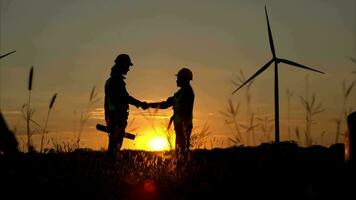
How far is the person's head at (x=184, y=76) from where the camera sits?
15.4m

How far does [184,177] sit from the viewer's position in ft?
30.1

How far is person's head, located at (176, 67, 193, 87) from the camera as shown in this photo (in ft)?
50.6

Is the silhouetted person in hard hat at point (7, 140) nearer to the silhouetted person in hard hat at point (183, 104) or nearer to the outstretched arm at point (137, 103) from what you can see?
the silhouetted person in hard hat at point (183, 104)

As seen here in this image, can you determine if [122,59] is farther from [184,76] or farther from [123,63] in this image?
[184,76]

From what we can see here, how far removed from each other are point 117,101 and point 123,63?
34.2 inches

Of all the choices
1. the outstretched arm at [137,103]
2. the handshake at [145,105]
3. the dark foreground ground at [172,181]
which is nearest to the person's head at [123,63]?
the outstretched arm at [137,103]

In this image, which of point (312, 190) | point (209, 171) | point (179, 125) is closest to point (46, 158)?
point (209, 171)

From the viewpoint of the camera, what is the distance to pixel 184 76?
608 inches

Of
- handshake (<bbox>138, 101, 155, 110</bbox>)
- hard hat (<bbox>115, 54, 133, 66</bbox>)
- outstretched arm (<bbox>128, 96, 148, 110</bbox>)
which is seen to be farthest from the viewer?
handshake (<bbox>138, 101, 155, 110</bbox>)

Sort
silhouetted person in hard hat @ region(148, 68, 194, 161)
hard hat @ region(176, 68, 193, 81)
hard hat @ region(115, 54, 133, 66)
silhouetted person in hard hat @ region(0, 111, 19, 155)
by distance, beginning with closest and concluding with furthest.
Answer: silhouetted person in hard hat @ region(0, 111, 19, 155), hard hat @ region(115, 54, 133, 66), silhouetted person in hard hat @ region(148, 68, 194, 161), hard hat @ region(176, 68, 193, 81)

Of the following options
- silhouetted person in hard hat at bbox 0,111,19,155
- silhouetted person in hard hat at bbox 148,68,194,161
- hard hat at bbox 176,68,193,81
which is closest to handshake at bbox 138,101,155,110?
silhouetted person in hard hat at bbox 148,68,194,161

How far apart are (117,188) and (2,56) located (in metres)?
2.31

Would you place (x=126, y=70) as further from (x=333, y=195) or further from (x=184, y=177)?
(x=333, y=195)

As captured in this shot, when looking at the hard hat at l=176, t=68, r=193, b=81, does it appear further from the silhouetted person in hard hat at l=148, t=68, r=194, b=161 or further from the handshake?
the handshake
